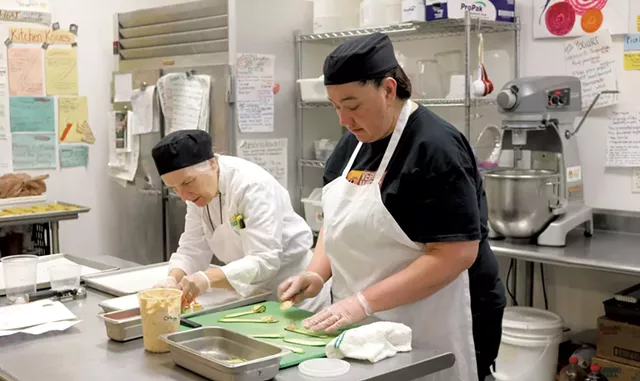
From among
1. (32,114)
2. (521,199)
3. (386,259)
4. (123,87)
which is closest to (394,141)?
(386,259)

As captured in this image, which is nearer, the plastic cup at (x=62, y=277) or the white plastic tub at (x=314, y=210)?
the plastic cup at (x=62, y=277)

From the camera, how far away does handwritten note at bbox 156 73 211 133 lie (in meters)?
3.99

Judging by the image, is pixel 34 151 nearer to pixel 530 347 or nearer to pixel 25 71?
pixel 25 71

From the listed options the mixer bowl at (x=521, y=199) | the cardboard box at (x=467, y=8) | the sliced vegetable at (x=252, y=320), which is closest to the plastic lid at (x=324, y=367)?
the sliced vegetable at (x=252, y=320)

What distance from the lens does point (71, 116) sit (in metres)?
4.71

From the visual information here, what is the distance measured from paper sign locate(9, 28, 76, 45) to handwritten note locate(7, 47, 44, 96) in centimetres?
6

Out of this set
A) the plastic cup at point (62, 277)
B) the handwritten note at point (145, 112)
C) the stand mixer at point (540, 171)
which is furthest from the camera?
the handwritten note at point (145, 112)

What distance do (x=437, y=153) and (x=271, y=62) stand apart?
8.08 ft

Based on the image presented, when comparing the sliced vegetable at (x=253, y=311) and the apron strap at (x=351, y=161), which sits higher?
the apron strap at (x=351, y=161)

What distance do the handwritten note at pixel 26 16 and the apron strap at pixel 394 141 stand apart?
3400mm

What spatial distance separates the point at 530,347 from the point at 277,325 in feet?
6.12

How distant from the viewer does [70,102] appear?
4703 millimetres

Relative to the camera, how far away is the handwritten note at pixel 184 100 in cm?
399

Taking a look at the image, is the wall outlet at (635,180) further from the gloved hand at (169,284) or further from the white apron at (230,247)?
the gloved hand at (169,284)
